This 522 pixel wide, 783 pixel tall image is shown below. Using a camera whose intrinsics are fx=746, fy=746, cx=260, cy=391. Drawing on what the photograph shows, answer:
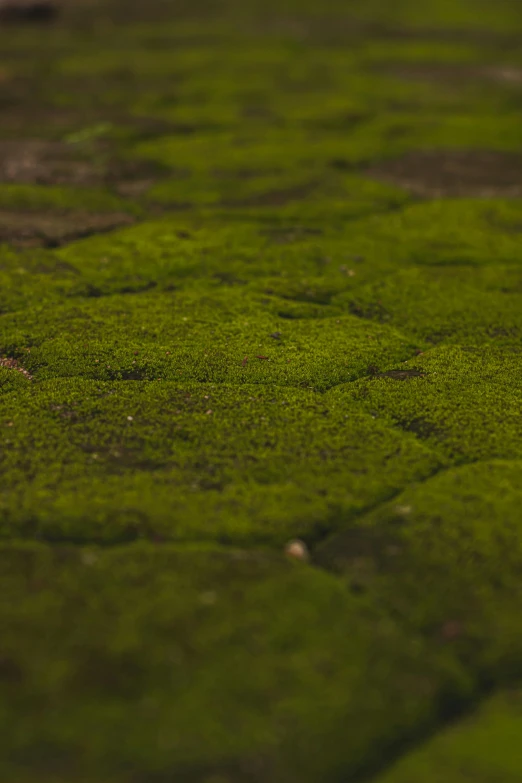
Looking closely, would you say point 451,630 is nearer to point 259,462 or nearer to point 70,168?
point 259,462

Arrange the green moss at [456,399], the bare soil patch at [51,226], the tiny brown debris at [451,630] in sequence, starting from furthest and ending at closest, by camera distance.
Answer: the bare soil patch at [51,226], the green moss at [456,399], the tiny brown debris at [451,630]

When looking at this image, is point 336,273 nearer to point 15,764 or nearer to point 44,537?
point 44,537

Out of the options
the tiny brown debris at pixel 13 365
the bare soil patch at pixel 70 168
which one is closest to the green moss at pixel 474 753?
the tiny brown debris at pixel 13 365

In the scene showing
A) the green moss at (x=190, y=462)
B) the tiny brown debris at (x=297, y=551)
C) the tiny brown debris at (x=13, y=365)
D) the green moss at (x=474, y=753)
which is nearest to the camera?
the green moss at (x=474, y=753)

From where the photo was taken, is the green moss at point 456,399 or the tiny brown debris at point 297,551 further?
the green moss at point 456,399

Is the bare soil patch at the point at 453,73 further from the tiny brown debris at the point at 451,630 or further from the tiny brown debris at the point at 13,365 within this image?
the tiny brown debris at the point at 451,630

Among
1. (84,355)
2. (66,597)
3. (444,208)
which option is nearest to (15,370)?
Result: (84,355)

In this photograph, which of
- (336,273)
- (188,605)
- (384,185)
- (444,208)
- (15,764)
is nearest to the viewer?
(15,764)
